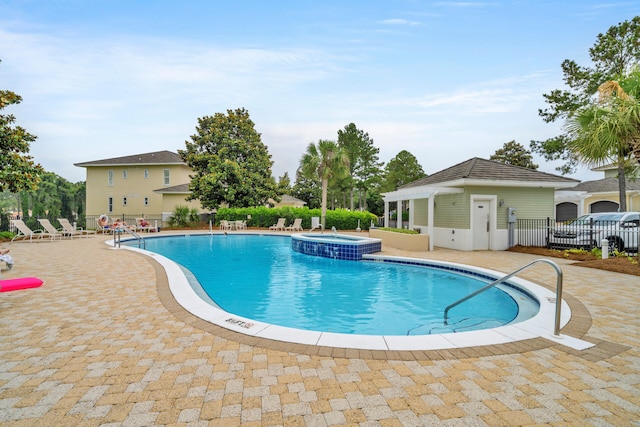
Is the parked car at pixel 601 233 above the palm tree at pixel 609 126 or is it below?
below

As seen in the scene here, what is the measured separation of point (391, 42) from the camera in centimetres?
1387

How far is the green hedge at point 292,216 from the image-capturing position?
2483 cm

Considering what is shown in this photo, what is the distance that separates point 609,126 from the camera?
8.02 m

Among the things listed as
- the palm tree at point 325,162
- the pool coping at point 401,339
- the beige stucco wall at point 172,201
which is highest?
the palm tree at point 325,162

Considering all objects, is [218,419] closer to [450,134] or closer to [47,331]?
[47,331]

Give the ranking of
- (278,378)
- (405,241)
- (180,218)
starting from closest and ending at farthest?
(278,378), (405,241), (180,218)

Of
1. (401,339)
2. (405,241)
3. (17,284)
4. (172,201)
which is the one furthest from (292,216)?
(401,339)

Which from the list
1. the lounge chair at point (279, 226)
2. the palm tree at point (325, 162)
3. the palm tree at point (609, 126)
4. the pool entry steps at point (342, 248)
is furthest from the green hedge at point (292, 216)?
the palm tree at point (609, 126)

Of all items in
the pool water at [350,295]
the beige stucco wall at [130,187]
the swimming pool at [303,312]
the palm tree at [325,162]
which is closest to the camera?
the swimming pool at [303,312]

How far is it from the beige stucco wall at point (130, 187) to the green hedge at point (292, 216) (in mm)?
8871

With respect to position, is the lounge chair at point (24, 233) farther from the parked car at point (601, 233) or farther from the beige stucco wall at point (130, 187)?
the parked car at point (601, 233)

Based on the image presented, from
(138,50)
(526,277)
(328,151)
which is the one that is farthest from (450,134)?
(138,50)

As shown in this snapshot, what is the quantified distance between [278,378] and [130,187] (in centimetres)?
3464

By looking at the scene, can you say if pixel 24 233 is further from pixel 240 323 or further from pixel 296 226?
pixel 240 323
